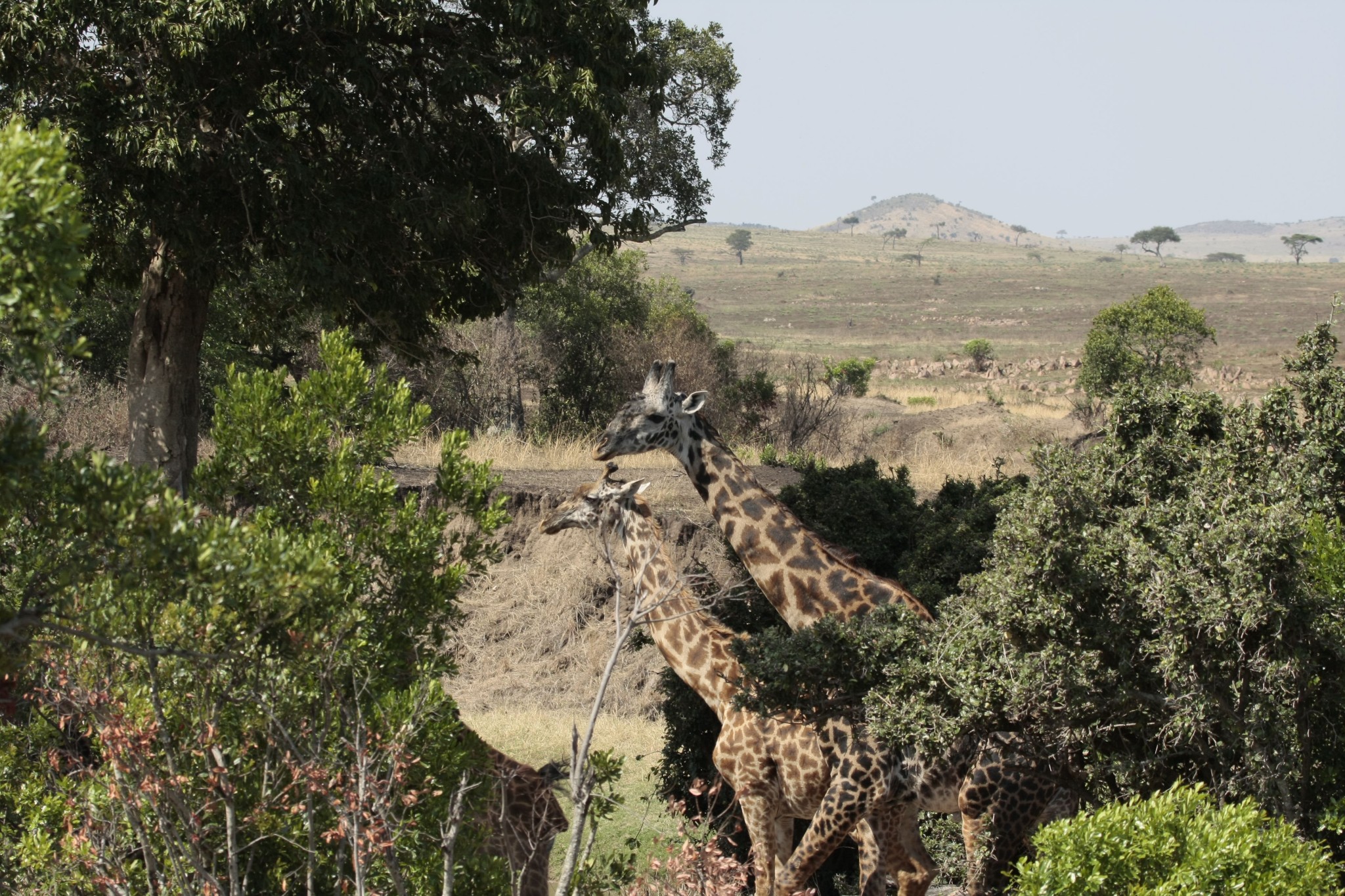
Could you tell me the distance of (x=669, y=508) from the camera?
55.6ft

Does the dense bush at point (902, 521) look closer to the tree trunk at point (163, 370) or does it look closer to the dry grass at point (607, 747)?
the dry grass at point (607, 747)

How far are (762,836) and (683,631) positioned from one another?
1.46 m

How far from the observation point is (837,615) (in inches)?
300

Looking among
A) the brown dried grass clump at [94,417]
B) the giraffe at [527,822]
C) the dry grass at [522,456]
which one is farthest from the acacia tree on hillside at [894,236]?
the giraffe at [527,822]

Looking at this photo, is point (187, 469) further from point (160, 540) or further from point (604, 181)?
point (160, 540)

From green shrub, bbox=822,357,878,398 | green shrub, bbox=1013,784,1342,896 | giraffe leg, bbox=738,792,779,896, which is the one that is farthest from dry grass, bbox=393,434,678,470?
green shrub, bbox=822,357,878,398

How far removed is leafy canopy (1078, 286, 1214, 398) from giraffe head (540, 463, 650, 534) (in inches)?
1018

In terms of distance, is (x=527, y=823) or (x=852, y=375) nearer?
(x=527, y=823)

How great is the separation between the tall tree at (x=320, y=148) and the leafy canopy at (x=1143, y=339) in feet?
79.7

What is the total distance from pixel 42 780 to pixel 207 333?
1308cm

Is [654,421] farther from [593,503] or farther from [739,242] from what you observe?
[739,242]

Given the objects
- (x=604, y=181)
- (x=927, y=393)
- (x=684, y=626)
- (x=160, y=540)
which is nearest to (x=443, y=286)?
(x=604, y=181)

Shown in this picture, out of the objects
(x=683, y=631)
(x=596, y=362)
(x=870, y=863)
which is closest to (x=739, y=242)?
(x=596, y=362)

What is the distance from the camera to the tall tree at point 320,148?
910cm
